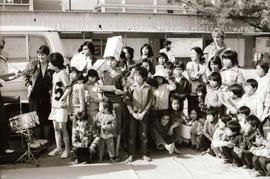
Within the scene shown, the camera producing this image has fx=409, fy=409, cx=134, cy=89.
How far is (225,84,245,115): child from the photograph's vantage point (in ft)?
20.4

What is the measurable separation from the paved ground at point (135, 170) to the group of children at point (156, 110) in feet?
0.57

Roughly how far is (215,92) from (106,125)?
181cm

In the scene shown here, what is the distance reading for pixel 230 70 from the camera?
21.3 feet

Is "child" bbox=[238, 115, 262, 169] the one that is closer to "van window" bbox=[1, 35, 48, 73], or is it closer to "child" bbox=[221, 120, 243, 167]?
"child" bbox=[221, 120, 243, 167]

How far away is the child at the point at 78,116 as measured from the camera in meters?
5.89

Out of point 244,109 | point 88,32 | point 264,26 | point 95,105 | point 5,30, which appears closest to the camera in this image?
point 244,109

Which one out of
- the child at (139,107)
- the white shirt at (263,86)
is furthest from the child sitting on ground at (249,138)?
the child at (139,107)

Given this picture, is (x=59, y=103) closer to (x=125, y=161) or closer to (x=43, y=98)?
(x=43, y=98)

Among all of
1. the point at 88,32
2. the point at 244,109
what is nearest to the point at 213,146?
the point at 244,109

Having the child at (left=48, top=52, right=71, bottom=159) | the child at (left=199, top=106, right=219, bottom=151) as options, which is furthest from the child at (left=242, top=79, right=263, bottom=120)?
the child at (left=48, top=52, right=71, bottom=159)

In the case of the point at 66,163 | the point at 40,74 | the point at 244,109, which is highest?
the point at 40,74

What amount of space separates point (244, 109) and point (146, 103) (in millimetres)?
1415

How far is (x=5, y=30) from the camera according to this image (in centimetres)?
717

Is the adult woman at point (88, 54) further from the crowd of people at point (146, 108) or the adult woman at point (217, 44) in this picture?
the adult woman at point (217, 44)
